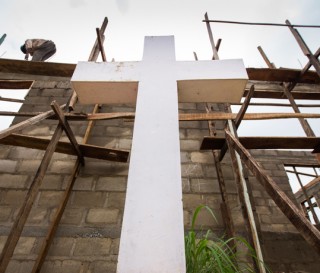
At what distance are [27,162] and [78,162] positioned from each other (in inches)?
29.7

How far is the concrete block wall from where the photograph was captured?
2504 mm

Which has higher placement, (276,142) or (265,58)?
(265,58)

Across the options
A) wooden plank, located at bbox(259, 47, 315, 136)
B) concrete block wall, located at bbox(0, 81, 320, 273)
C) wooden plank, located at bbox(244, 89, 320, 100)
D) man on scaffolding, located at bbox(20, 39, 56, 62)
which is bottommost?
concrete block wall, located at bbox(0, 81, 320, 273)

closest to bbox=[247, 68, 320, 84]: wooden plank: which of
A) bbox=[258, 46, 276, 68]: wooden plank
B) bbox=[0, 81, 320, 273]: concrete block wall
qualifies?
bbox=[0, 81, 320, 273]: concrete block wall

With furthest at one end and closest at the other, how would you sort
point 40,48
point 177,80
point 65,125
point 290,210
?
point 40,48 → point 65,125 → point 177,80 → point 290,210

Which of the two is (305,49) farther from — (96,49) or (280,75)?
(96,49)

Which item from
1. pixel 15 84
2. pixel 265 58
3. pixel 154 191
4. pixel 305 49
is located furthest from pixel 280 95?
pixel 15 84

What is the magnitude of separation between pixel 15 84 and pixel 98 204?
3.02 m

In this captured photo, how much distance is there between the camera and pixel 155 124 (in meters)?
1.30

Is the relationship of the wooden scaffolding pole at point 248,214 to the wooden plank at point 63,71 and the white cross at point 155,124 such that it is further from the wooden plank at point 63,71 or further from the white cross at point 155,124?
the wooden plank at point 63,71

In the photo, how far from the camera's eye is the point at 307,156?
599 cm

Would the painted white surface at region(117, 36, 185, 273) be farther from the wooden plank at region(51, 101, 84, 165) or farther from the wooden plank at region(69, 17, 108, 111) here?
the wooden plank at region(69, 17, 108, 111)

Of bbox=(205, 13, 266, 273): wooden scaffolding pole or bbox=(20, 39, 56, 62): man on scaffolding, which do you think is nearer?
bbox=(205, 13, 266, 273): wooden scaffolding pole

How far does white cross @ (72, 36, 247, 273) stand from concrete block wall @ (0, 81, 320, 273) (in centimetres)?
152
